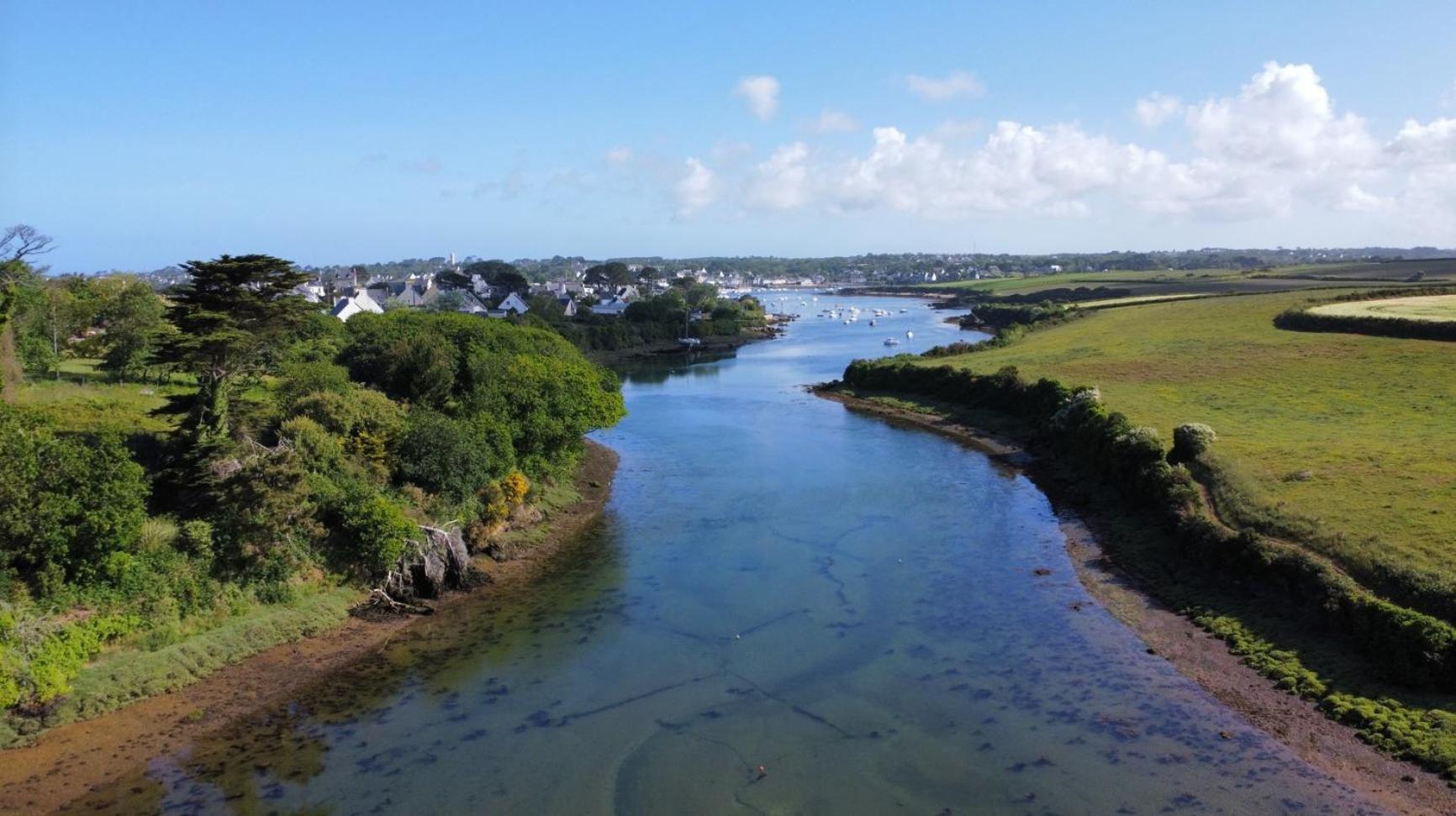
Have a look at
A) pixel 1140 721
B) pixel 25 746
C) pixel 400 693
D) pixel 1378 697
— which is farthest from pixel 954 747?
pixel 25 746

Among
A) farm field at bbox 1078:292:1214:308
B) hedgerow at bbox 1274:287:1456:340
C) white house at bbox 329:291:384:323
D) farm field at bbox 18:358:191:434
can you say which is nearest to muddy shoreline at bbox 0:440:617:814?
farm field at bbox 18:358:191:434

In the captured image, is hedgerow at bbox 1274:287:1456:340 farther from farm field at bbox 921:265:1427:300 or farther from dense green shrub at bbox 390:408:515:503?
dense green shrub at bbox 390:408:515:503

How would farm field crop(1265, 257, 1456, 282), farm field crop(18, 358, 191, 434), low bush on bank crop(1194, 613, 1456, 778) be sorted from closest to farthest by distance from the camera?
1. low bush on bank crop(1194, 613, 1456, 778)
2. farm field crop(18, 358, 191, 434)
3. farm field crop(1265, 257, 1456, 282)

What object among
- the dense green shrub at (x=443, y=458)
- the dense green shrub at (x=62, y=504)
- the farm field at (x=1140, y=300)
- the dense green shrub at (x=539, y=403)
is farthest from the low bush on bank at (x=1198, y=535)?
the farm field at (x=1140, y=300)

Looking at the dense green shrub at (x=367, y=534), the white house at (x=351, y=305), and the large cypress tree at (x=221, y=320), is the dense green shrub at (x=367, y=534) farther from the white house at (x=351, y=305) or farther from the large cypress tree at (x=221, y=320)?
the white house at (x=351, y=305)

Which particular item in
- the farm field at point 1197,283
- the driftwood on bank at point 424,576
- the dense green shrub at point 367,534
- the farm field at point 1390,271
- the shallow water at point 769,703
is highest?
the farm field at point 1390,271
